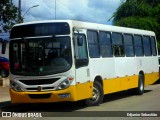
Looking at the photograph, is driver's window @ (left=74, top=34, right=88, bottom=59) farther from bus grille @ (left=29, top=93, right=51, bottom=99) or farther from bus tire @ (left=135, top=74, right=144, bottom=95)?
bus tire @ (left=135, top=74, right=144, bottom=95)

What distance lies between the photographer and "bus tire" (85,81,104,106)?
15.3 m

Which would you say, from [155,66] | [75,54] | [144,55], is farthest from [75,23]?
[155,66]

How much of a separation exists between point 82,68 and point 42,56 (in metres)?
1.38

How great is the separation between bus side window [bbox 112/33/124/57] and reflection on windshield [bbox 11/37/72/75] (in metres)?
3.89

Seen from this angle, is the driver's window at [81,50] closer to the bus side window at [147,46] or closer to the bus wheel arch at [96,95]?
the bus wheel arch at [96,95]

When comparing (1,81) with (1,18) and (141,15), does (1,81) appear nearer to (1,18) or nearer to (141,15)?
(1,18)

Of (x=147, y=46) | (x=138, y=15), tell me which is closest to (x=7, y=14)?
(x=147, y=46)

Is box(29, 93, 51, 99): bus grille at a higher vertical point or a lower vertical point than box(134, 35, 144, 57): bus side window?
lower

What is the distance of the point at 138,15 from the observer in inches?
1715

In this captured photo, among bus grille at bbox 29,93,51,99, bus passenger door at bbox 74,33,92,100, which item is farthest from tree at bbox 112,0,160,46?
bus grille at bbox 29,93,51,99

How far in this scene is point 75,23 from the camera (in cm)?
1432

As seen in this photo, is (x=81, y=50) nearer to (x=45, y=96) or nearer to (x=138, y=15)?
(x=45, y=96)

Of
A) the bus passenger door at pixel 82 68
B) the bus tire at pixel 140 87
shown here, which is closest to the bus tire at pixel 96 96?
the bus passenger door at pixel 82 68

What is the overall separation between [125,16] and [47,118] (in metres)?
32.7
